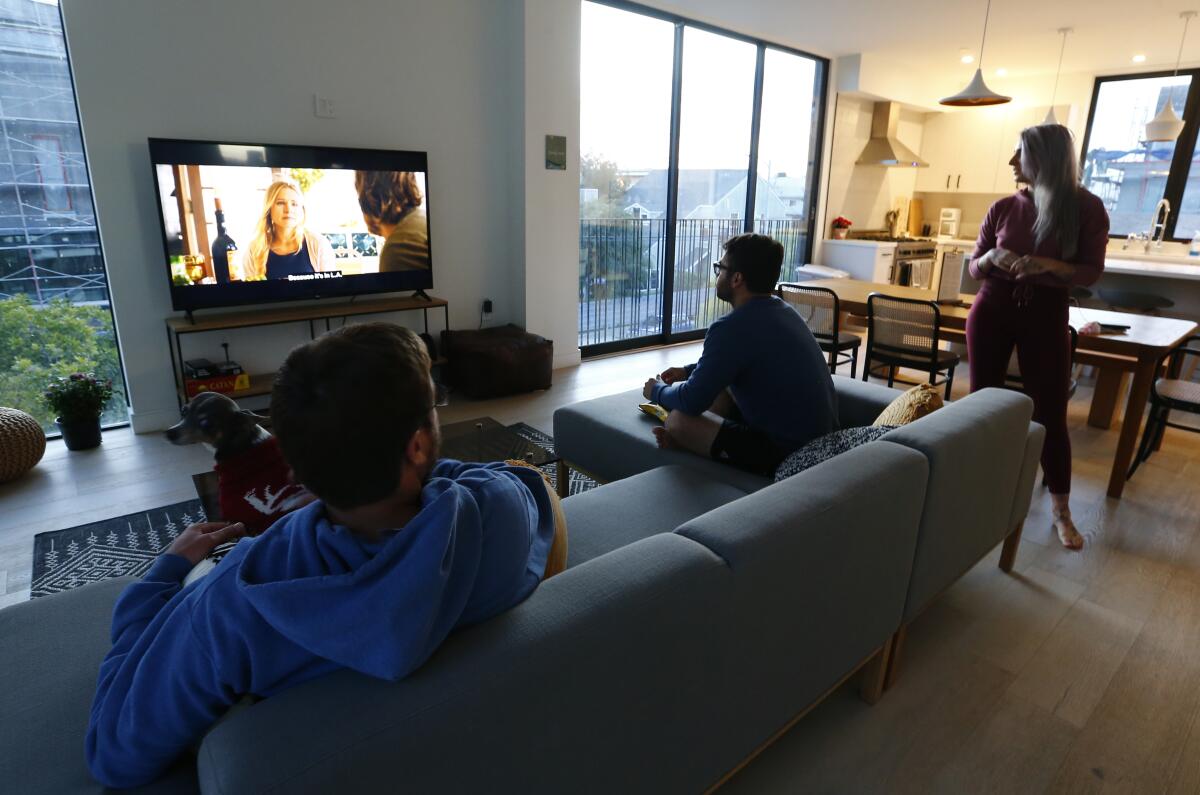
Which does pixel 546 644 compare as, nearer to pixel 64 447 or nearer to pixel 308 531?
pixel 308 531

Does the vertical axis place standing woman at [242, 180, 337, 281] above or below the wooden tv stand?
above

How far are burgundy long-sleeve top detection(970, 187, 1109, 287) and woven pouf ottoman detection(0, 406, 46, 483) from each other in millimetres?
3998

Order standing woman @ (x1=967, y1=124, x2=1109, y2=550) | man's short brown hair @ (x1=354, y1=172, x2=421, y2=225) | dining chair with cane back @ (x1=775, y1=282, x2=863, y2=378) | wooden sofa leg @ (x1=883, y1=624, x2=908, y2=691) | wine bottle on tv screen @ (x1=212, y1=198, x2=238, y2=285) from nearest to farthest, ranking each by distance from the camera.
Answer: wooden sofa leg @ (x1=883, y1=624, x2=908, y2=691), standing woman @ (x1=967, y1=124, x2=1109, y2=550), wine bottle on tv screen @ (x1=212, y1=198, x2=238, y2=285), man's short brown hair @ (x1=354, y1=172, x2=421, y2=225), dining chair with cane back @ (x1=775, y1=282, x2=863, y2=378)

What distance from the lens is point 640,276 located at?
5.68 meters

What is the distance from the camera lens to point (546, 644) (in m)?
0.91

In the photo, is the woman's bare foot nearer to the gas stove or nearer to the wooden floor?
the wooden floor

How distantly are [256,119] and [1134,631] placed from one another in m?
4.28

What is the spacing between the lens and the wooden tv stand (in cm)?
344

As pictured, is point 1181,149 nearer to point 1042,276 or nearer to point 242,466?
point 1042,276

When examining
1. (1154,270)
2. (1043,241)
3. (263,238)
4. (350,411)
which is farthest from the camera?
(1154,270)

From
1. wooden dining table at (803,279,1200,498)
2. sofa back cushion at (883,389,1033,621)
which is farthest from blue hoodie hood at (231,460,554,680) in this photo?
wooden dining table at (803,279,1200,498)

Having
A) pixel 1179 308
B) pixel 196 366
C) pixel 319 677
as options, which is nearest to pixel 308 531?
pixel 319 677

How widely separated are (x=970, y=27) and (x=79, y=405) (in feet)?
21.4

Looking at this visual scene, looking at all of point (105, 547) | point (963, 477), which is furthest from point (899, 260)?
point (105, 547)
